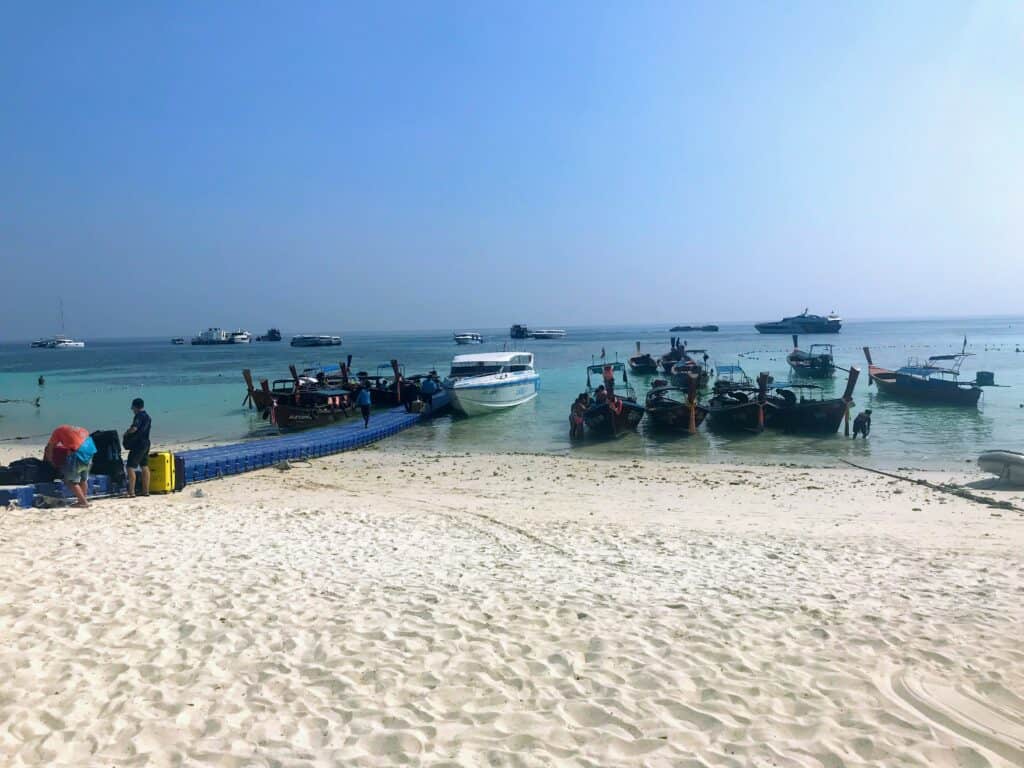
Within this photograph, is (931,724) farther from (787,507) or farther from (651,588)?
(787,507)

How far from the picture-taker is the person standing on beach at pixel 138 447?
12.2 metres

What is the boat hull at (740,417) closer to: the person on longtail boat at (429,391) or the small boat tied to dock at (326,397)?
the person on longtail boat at (429,391)

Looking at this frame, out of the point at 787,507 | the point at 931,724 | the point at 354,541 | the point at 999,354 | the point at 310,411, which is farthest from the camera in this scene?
the point at 999,354

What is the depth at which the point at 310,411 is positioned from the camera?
1136 inches

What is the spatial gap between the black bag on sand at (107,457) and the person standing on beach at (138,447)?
0.25m

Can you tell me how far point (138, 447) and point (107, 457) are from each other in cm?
96

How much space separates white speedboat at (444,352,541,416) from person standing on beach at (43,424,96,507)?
20197 mm

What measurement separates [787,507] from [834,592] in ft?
21.4

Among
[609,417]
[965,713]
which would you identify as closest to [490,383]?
[609,417]

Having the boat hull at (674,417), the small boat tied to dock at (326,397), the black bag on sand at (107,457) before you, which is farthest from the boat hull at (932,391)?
the black bag on sand at (107,457)

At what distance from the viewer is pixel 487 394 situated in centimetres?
3241

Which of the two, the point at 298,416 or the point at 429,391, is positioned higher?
the point at 429,391

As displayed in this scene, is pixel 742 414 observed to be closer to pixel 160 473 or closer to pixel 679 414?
pixel 679 414

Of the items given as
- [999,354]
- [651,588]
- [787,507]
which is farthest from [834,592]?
[999,354]
